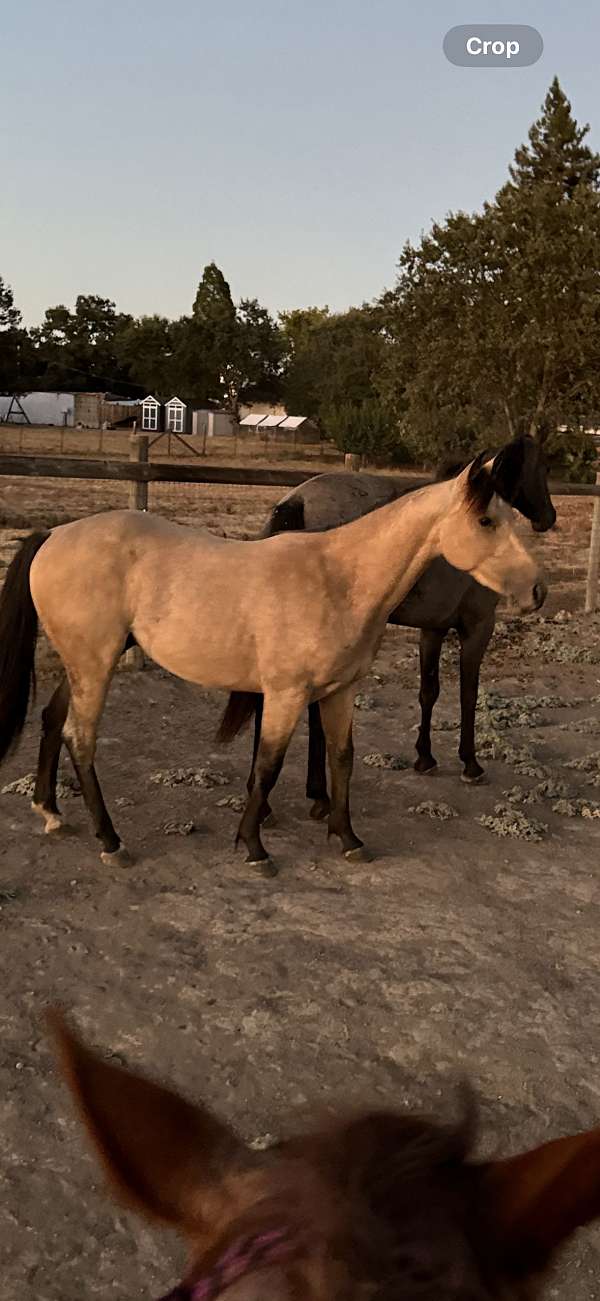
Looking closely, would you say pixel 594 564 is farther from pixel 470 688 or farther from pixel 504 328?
pixel 504 328

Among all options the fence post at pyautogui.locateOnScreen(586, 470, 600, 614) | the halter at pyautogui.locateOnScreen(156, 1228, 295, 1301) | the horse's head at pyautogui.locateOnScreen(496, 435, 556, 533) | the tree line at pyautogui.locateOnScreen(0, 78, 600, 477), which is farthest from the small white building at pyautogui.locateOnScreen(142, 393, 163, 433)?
the halter at pyautogui.locateOnScreen(156, 1228, 295, 1301)

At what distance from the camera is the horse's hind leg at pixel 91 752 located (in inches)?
144

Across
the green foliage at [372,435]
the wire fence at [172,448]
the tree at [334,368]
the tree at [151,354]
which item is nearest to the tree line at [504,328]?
the green foliage at [372,435]

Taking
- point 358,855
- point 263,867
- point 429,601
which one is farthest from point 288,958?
point 429,601

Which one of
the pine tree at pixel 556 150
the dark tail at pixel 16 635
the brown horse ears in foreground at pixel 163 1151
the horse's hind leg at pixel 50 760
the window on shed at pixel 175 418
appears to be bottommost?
the horse's hind leg at pixel 50 760

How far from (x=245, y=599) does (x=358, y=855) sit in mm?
1205

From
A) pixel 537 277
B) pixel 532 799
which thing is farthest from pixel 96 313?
pixel 532 799

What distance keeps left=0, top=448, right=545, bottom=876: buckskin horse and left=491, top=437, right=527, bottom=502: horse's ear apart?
0.05 feet

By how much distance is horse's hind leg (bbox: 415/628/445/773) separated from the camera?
4.86 m

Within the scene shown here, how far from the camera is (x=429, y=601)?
464 cm

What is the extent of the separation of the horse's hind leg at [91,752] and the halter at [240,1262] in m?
3.21

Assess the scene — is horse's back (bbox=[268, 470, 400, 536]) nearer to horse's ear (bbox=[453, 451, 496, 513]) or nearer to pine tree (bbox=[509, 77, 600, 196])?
horse's ear (bbox=[453, 451, 496, 513])

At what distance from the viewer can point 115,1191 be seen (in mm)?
608

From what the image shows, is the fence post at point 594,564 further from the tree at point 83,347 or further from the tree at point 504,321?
the tree at point 83,347
